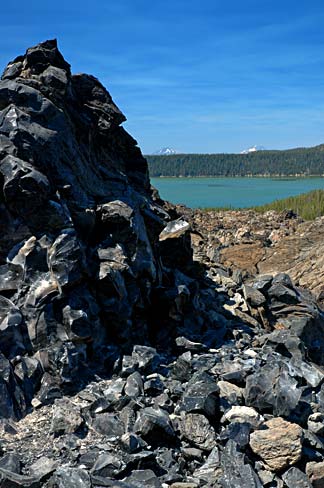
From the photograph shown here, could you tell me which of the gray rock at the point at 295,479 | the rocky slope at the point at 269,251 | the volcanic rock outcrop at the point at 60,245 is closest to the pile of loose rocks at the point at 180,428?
the gray rock at the point at 295,479

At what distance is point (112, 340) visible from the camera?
10.4 meters

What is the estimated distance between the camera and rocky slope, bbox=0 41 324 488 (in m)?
7.25

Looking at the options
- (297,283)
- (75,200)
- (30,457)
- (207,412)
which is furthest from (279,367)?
(297,283)

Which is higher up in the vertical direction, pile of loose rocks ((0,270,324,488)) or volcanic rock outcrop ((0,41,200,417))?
volcanic rock outcrop ((0,41,200,417))

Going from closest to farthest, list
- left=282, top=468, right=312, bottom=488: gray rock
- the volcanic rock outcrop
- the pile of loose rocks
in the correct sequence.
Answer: the pile of loose rocks
left=282, top=468, right=312, bottom=488: gray rock
the volcanic rock outcrop

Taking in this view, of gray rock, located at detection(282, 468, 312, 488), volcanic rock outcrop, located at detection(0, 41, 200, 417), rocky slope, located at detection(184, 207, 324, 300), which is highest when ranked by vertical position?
volcanic rock outcrop, located at detection(0, 41, 200, 417)

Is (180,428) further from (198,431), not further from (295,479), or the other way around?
(295,479)

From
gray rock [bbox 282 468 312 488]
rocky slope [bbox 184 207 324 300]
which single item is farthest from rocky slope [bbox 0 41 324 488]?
rocky slope [bbox 184 207 324 300]

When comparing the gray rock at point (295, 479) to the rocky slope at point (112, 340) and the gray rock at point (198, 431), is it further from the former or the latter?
the gray rock at point (198, 431)

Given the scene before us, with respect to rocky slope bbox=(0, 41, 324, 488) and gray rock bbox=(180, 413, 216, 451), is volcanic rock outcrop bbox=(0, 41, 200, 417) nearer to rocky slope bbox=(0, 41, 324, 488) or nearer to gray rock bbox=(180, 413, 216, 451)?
rocky slope bbox=(0, 41, 324, 488)

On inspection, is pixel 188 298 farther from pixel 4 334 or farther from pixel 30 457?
pixel 30 457

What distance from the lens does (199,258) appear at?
777 inches

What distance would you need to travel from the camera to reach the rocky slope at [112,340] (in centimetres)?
725

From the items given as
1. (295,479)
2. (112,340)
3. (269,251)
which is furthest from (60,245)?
(269,251)
